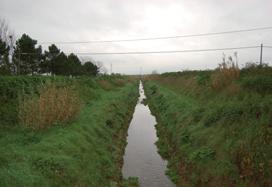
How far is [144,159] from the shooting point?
44.1ft

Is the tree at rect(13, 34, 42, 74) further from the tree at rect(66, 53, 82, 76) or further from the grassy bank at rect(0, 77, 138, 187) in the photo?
the grassy bank at rect(0, 77, 138, 187)

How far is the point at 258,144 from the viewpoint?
8516 mm

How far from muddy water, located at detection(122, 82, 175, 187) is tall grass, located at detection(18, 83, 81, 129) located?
3.31 m

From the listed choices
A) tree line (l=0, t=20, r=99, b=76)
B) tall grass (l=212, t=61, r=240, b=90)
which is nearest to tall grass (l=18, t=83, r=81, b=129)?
tall grass (l=212, t=61, r=240, b=90)

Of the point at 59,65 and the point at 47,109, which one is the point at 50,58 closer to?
the point at 59,65

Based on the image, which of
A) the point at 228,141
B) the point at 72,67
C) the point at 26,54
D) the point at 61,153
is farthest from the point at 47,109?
the point at 72,67

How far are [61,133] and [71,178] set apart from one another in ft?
11.4

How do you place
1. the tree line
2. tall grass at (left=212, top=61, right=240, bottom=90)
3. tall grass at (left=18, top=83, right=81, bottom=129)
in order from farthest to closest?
the tree line < tall grass at (left=212, top=61, right=240, bottom=90) < tall grass at (left=18, top=83, right=81, bottom=129)

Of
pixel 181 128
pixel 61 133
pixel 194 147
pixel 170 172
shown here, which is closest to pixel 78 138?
pixel 61 133

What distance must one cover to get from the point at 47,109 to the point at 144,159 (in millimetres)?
4647

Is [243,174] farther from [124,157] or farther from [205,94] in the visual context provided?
[205,94]

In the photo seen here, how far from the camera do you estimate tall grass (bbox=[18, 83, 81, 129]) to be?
11.9 m

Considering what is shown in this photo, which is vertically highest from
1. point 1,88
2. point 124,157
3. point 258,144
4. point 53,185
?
point 1,88

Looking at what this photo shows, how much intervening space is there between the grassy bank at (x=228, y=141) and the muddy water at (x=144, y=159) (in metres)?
0.41
